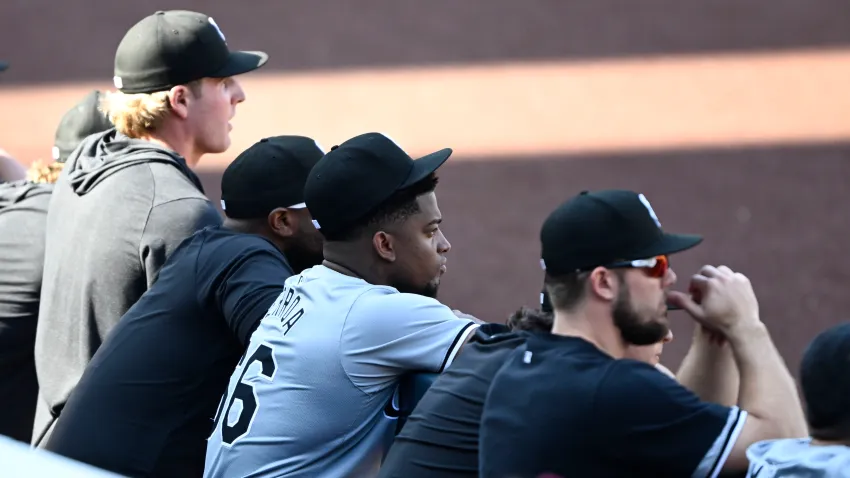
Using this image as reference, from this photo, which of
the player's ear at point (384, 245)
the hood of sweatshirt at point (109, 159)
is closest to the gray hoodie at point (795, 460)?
the player's ear at point (384, 245)

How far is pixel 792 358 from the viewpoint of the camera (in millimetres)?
7453

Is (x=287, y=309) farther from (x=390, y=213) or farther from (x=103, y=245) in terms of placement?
A: (x=103, y=245)

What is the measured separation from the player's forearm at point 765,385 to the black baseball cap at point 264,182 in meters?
1.27

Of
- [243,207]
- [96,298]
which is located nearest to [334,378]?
[243,207]

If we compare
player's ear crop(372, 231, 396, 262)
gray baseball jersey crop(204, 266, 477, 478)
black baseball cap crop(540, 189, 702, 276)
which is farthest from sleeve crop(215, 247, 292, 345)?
black baseball cap crop(540, 189, 702, 276)

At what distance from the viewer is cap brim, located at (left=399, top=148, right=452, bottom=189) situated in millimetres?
2848

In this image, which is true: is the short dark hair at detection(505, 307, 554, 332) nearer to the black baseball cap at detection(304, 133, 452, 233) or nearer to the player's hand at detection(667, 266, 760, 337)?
the player's hand at detection(667, 266, 760, 337)

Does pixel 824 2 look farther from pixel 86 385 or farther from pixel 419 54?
pixel 86 385

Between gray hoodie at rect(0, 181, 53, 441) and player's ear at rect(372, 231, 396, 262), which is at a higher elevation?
player's ear at rect(372, 231, 396, 262)

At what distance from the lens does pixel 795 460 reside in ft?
7.20

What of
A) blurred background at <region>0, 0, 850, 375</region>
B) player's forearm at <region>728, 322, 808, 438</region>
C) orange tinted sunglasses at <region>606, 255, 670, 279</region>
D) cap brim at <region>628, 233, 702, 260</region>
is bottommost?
blurred background at <region>0, 0, 850, 375</region>

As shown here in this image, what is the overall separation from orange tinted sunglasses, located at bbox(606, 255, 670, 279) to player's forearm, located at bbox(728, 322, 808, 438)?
0.20 m

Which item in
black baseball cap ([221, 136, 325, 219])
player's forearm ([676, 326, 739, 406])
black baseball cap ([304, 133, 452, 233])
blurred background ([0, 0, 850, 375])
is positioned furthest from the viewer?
blurred background ([0, 0, 850, 375])

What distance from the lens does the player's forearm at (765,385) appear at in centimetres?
225
